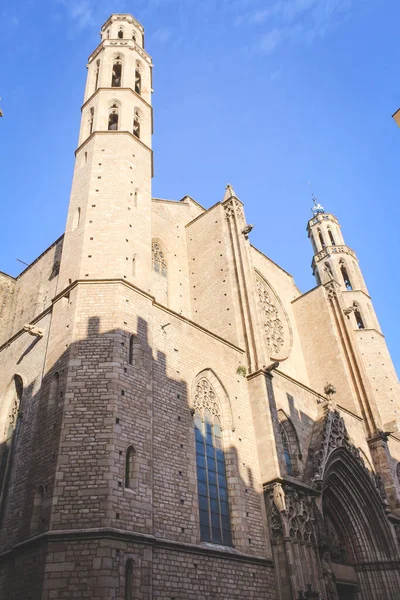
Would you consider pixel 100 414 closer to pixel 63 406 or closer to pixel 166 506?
pixel 63 406

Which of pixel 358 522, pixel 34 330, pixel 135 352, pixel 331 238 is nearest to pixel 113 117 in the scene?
pixel 34 330

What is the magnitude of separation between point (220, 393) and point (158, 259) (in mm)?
5541

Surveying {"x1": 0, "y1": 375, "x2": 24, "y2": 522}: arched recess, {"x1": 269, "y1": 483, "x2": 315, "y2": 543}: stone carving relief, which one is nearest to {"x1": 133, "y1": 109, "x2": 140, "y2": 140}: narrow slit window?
{"x1": 0, "y1": 375, "x2": 24, "y2": 522}: arched recess

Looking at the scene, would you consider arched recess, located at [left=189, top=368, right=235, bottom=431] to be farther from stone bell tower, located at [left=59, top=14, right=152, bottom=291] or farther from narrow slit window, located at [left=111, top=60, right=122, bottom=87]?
narrow slit window, located at [left=111, top=60, right=122, bottom=87]

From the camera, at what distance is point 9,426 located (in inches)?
474

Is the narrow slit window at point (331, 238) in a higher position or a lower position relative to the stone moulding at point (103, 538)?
higher

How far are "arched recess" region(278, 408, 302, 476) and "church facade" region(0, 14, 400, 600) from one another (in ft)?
0.13

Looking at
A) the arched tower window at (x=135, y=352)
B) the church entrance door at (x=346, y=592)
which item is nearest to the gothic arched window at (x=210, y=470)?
the arched tower window at (x=135, y=352)

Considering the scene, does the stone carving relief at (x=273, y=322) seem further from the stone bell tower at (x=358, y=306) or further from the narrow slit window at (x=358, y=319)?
the narrow slit window at (x=358, y=319)

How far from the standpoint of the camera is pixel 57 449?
8805 mm

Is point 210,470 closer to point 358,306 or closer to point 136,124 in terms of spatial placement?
point 136,124

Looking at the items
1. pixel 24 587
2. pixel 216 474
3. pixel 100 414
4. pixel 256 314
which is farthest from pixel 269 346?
pixel 24 587

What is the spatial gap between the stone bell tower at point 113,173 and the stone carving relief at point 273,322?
678 cm

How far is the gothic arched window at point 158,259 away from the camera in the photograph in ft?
53.4
